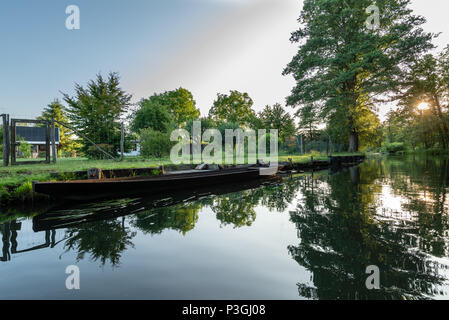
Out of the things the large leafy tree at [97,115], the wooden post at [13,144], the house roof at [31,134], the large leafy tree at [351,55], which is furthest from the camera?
the house roof at [31,134]

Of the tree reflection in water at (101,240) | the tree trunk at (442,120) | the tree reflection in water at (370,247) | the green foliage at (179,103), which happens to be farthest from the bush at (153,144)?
the tree trunk at (442,120)

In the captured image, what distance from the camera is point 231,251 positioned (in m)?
3.00

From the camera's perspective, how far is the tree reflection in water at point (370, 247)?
202cm

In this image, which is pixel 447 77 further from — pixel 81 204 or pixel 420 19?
pixel 81 204

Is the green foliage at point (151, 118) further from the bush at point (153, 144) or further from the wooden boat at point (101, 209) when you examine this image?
the wooden boat at point (101, 209)

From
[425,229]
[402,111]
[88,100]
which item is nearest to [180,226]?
[425,229]

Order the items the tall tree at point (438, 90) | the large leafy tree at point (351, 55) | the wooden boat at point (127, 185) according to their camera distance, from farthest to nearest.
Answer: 1. the tall tree at point (438, 90)
2. the large leafy tree at point (351, 55)
3. the wooden boat at point (127, 185)

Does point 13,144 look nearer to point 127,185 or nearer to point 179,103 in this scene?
point 127,185

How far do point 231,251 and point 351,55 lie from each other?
20700 millimetres

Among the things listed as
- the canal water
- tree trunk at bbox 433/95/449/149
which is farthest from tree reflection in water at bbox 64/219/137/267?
tree trunk at bbox 433/95/449/149

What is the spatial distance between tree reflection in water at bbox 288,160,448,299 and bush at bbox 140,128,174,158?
11.8 meters

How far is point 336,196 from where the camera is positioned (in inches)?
245

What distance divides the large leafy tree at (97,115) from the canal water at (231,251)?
10708 mm
